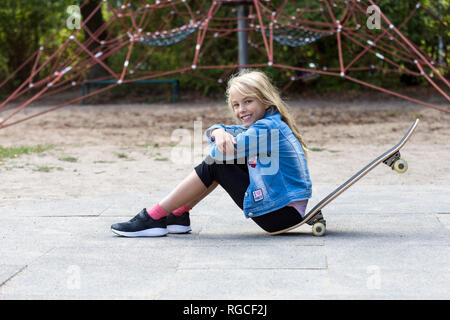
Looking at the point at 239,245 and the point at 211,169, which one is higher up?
the point at 211,169

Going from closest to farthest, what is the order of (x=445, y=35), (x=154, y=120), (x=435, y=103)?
(x=154, y=120) < (x=435, y=103) < (x=445, y=35)

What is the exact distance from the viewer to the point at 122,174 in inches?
228

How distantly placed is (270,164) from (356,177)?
1.40 feet

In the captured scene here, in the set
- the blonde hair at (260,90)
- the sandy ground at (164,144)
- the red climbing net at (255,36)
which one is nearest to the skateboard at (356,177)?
the blonde hair at (260,90)

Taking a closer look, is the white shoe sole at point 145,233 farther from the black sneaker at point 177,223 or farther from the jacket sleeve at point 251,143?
the jacket sleeve at point 251,143

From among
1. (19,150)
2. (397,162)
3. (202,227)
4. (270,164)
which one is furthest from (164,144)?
(397,162)

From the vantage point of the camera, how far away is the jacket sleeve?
3.29m

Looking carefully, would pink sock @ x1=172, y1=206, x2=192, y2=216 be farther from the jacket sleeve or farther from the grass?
the grass

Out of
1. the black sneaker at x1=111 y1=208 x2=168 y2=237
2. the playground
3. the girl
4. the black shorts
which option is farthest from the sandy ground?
the black shorts

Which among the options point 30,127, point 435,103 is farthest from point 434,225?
point 435,103
